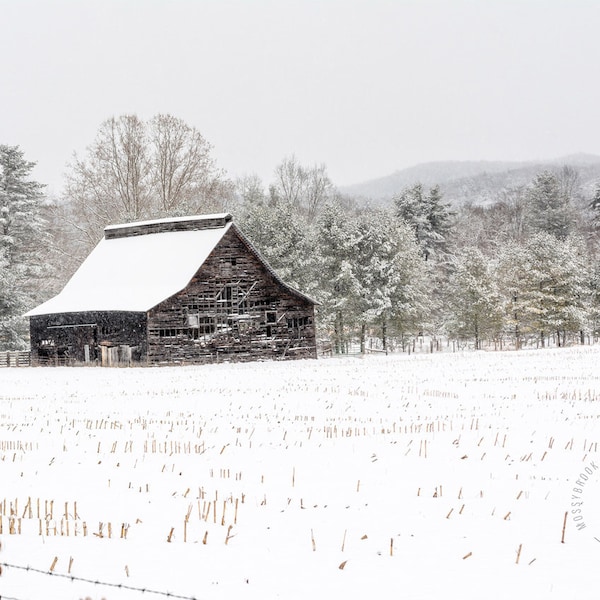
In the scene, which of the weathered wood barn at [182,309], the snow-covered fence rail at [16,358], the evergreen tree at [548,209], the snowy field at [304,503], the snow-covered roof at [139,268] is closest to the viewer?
the snowy field at [304,503]

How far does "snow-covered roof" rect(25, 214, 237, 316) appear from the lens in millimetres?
45844

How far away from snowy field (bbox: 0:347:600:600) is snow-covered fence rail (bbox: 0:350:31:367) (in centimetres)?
3228

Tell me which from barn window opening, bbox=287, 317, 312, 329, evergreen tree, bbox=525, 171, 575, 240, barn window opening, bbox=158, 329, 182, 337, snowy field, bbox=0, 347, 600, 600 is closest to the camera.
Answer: snowy field, bbox=0, 347, 600, 600

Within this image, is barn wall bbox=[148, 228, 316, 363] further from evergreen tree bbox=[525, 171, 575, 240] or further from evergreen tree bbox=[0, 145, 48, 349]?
evergreen tree bbox=[525, 171, 575, 240]

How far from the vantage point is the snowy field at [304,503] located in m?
5.89

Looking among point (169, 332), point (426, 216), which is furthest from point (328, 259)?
point (426, 216)

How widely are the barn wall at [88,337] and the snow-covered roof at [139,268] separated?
2.00 ft

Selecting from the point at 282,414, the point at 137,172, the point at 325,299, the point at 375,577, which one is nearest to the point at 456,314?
the point at 325,299

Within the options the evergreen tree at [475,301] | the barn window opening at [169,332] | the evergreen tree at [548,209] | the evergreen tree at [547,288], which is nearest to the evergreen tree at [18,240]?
the barn window opening at [169,332]

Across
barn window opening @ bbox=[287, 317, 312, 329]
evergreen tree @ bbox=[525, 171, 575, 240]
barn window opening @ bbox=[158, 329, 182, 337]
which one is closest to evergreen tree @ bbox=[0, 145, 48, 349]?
barn window opening @ bbox=[158, 329, 182, 337]

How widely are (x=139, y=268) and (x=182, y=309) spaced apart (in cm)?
653

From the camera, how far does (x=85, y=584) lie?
5742 millimetres

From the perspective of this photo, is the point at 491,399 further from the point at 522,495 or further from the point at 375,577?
the point at 375,577

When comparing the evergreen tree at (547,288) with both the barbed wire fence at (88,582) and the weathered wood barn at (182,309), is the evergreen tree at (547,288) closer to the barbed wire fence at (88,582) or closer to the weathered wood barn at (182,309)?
the weathered wood barn at (182,309)
